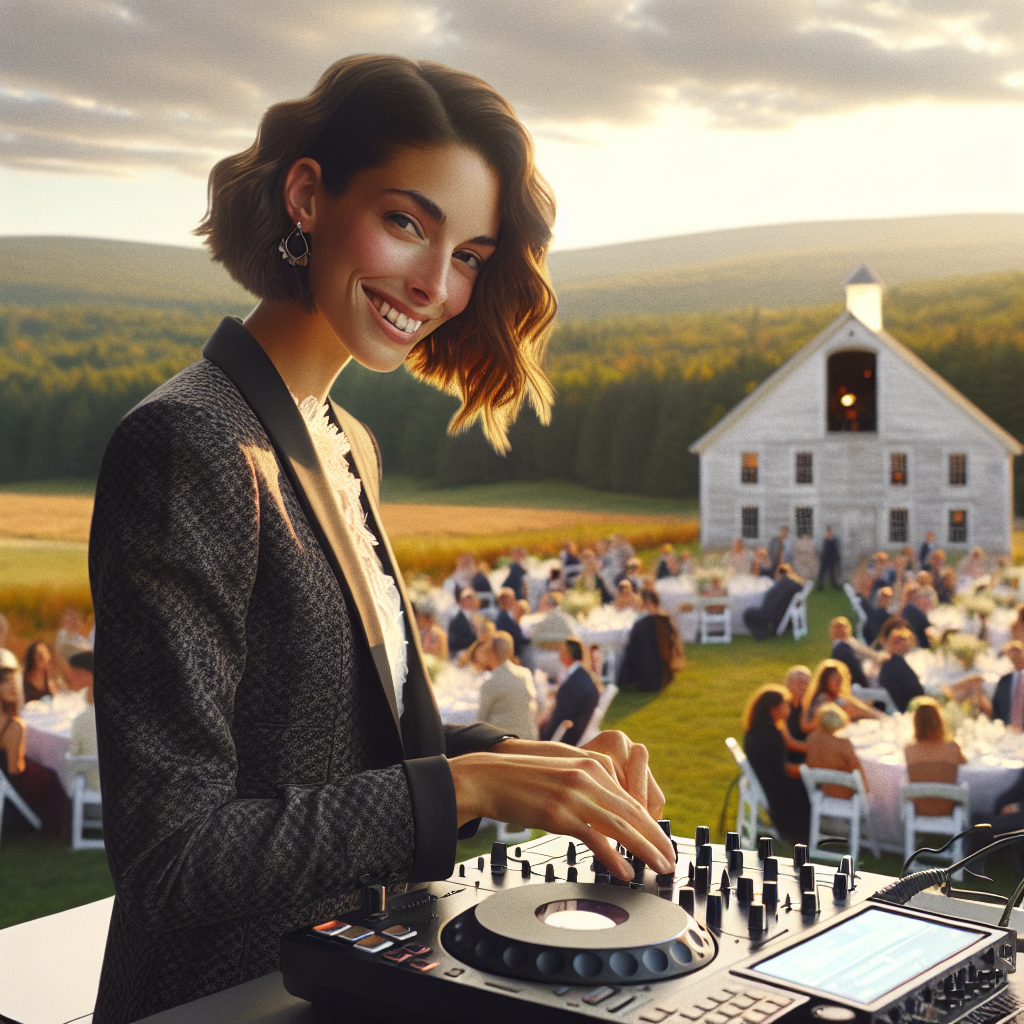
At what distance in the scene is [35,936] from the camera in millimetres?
2264

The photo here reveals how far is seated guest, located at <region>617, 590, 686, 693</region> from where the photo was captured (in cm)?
652

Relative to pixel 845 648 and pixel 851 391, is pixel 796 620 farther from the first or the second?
pixel 851 391

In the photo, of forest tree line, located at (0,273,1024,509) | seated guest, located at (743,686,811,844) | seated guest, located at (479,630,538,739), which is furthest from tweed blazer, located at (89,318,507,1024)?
forest tree line, located at (0,273,1024,509)

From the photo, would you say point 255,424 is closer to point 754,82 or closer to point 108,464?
point 108,464

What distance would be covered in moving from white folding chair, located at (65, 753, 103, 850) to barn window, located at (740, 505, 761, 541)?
12.5ft

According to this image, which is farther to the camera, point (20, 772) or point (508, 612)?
point (508, 612)

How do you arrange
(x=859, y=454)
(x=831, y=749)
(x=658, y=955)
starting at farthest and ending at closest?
(x=859, y=454), (x=831, y=749), (x=658, y=955)

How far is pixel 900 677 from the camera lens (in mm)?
5766

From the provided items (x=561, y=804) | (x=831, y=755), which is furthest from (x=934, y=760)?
(x=561, y=804)

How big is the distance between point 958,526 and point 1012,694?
3.14 ft

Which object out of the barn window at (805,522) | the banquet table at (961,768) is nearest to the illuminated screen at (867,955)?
the banquet table at (961,768)

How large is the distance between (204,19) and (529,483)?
324cm

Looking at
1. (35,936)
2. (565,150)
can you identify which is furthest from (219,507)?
(565,150)

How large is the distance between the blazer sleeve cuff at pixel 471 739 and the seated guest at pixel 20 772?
528 cm
